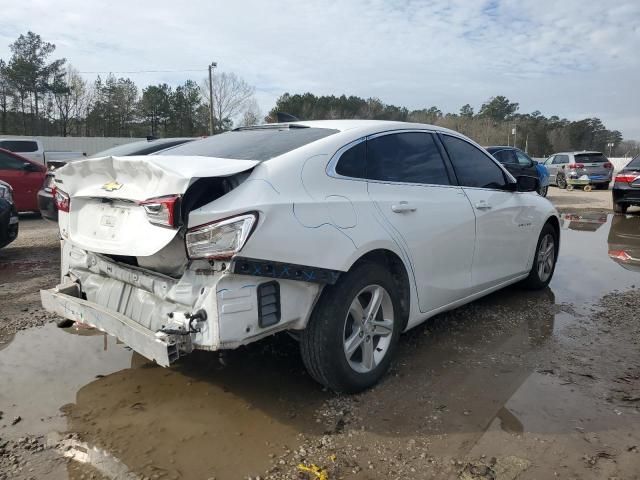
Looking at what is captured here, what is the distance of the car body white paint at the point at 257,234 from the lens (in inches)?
97.5

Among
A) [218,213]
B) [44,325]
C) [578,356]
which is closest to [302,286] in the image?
[218,213]

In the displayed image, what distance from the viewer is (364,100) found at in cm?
5253

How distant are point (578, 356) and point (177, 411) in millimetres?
2855

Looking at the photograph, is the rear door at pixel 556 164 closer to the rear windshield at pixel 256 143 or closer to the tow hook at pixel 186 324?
the rear windshield at pixel 256 143

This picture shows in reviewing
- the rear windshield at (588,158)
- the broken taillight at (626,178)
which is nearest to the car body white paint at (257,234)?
the broken taillight at (626,178)

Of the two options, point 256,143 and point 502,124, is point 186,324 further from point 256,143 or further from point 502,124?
point 502,124

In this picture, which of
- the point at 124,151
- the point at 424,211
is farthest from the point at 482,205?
the point at 124,151

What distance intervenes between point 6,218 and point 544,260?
6.63 meters

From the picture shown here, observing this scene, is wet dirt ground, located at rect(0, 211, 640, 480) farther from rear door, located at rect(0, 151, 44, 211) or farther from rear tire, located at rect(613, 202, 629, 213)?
rear tire, located at rect(613, 202, 629, 213)

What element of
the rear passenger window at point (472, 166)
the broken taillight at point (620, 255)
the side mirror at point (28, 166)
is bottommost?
the broken taillight at point (620, 255)

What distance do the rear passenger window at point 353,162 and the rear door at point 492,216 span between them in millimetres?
1126

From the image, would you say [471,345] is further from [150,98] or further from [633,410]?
[150,98]

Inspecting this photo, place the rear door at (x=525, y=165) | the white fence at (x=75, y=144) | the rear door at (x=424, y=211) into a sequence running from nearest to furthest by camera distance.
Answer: the rear door at (x=424, y=211), the rear door at (x=525, y=165), the white fence at (x=75, y=144)

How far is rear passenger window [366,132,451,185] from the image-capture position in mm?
3332
